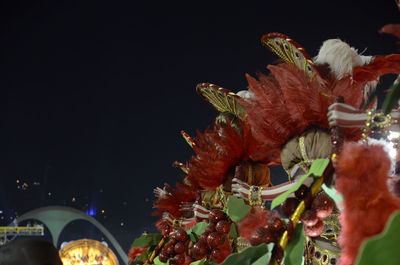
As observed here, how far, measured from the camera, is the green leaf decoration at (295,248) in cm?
59

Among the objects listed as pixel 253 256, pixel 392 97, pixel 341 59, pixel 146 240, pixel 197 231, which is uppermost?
pixel 341 59

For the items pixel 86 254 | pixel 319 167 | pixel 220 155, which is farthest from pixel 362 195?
pixel 86 254

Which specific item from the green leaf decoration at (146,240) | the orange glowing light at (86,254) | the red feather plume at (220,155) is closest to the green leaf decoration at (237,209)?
the red feather plume at (220,155)

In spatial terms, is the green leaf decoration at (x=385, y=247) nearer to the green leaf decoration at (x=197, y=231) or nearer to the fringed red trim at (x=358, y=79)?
the fringed red trim at (x=358, y=79)

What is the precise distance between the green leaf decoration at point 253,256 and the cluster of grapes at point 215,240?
489 mm

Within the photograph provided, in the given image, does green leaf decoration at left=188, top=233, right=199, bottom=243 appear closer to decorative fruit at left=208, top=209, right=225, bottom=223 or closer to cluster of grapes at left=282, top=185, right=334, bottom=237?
decorative fruit at left=208, top=209, right=225, bottom=223

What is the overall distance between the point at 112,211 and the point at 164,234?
7.96 meters

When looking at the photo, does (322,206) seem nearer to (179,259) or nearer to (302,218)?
(302,218)

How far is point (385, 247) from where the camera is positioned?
351mm

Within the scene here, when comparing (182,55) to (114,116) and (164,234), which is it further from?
(164,234)

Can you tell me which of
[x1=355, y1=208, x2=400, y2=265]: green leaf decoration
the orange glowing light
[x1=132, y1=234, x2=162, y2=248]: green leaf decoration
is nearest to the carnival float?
[x1=355, y1=208, x2=400, y2=265]: green leaf decoration

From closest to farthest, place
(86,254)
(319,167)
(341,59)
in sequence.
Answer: (319,167) < (341,59) < (86,254)

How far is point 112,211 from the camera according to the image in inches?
363

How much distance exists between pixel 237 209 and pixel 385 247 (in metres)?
0.57
